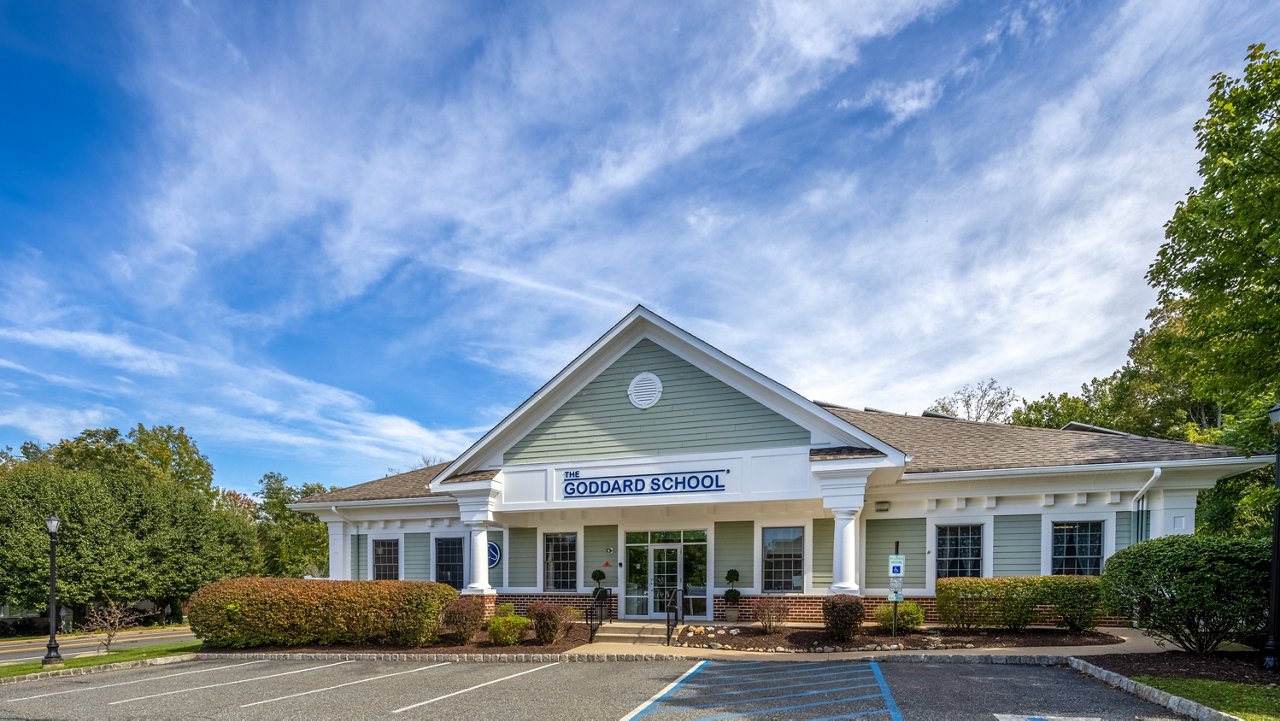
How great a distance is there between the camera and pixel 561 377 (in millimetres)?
16641

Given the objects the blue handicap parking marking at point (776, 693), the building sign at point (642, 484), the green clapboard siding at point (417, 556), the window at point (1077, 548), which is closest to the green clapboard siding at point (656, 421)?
the building sign at point (642, 484)

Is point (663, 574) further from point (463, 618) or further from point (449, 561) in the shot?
point (449, 561)

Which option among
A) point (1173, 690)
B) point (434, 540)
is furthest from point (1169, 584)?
point (434, 540)

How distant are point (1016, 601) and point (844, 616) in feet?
10.9

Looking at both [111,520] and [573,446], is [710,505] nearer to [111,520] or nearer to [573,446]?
[573,446]

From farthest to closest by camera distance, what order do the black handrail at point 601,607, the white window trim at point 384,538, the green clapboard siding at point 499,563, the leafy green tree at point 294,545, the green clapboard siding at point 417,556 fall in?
1. the leafy green tree at point 294,545
2. the white window trim at point 384,538
3. the green clapboard siding at point 417,556
4. the green clapboard siding at point 499,563
5. the black handrail at point 601,607

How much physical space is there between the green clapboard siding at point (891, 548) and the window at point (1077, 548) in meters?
2.60

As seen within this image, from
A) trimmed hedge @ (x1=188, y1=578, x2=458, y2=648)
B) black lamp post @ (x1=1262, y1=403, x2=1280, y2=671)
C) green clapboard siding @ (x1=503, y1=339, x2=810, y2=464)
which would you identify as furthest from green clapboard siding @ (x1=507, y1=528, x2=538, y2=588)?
black lamp post @ (x1=1262, y1=403, x2=1280, y2=671)

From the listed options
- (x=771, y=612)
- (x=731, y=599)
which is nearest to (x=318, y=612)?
(x=731, y=599)

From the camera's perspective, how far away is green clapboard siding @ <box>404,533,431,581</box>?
763 inches

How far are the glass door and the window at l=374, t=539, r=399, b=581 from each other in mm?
7490

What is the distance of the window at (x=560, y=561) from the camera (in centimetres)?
1792

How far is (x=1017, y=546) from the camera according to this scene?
15.0m

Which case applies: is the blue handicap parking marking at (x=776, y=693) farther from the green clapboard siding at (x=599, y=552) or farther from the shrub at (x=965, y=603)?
the green clapboard siding at (x=599, y=552)
